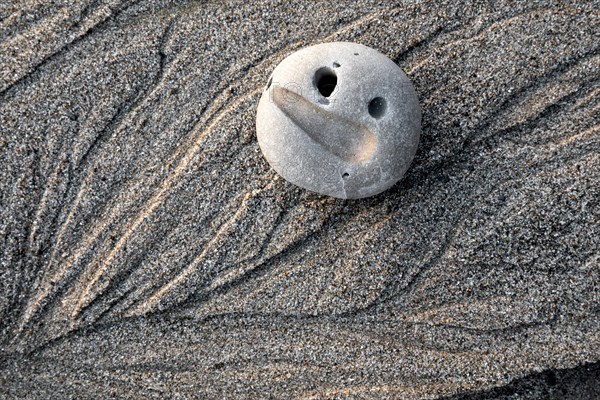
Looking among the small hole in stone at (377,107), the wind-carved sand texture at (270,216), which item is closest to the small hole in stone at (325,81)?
the small hole in stone at (377,107)

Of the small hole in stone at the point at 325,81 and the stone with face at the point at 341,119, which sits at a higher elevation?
the small hole in stone at the point at 325,81

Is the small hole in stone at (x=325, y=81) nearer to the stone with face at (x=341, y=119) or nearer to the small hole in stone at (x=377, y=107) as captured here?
the stone with face at (x=341, y=119)

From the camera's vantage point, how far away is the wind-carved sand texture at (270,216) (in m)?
1.90

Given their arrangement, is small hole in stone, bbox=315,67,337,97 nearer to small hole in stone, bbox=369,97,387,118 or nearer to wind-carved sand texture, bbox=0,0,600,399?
small hole in stone, bbox=369,97,387,118

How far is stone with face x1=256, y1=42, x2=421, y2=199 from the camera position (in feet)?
5.54

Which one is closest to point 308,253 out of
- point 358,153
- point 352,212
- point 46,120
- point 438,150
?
point 352,212

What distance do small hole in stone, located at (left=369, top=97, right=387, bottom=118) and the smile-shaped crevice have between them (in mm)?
63

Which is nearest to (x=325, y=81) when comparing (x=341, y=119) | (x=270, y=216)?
(x=341, y=119)

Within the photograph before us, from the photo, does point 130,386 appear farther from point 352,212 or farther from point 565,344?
point 565,344

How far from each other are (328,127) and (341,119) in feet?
0.17

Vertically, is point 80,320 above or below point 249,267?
below

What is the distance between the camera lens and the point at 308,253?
196 centimetres

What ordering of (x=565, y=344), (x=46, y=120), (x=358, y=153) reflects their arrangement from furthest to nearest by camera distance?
(x=46, y=120) < (x=565, y=344) < (x=358, y=153)

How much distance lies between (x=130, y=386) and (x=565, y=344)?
1.64 meters
